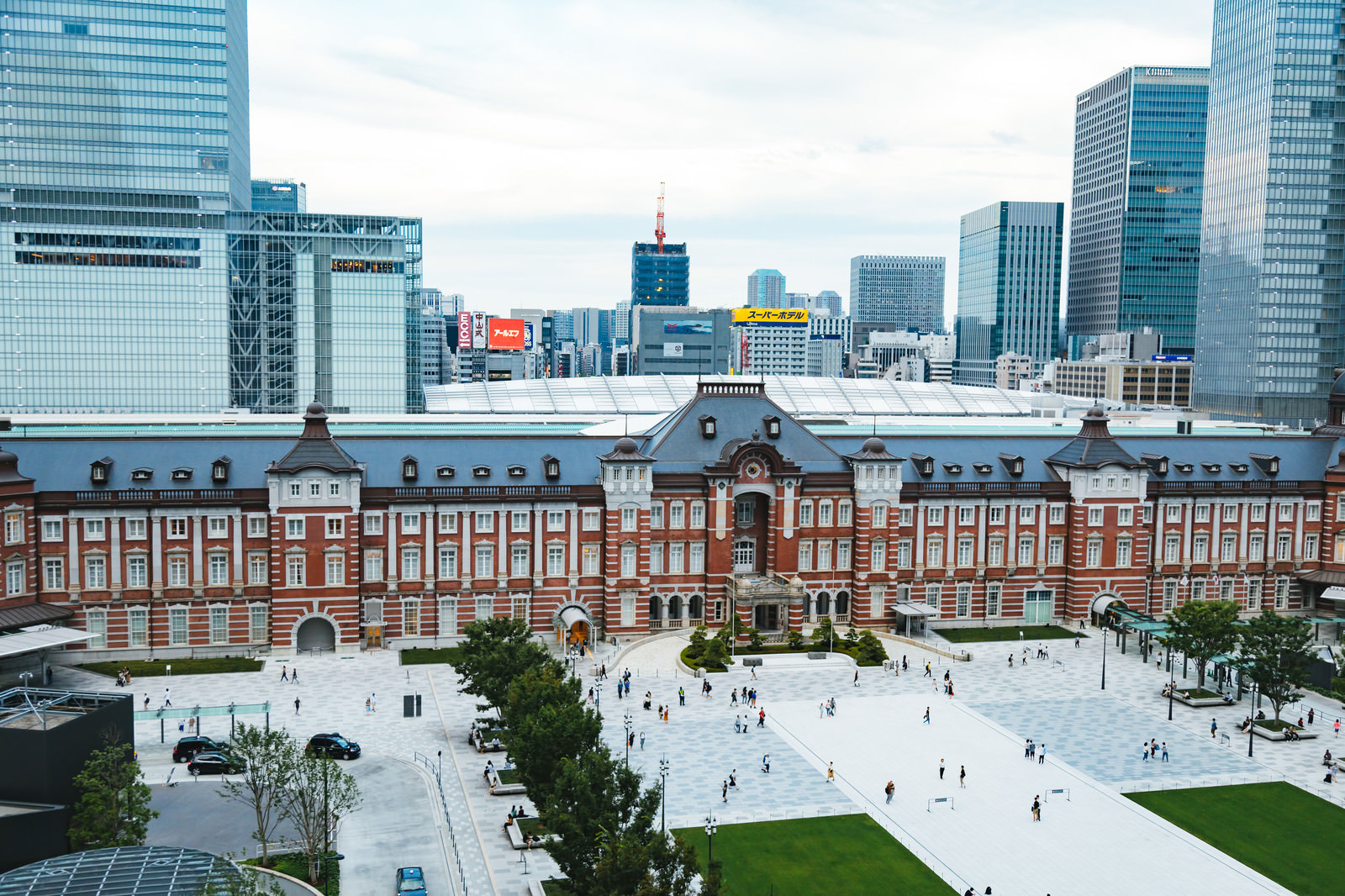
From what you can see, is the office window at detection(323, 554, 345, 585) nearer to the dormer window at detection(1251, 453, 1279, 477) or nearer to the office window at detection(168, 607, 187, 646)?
the office window at detection(168, 607, 187, 646)

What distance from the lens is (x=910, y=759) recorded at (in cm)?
7456

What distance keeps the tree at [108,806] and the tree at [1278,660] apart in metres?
69.3

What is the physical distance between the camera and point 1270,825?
6525cm

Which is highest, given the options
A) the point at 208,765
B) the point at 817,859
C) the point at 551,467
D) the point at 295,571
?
the point at 551,467

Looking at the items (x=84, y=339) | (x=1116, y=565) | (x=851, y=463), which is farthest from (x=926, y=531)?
(x=84, y=339)

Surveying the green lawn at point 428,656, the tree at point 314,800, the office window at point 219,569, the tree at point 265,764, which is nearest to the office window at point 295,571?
the office window at point 219,569

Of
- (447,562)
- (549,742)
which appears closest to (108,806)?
(549,742)

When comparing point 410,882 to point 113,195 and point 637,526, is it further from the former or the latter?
point 113,195

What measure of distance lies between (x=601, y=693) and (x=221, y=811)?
30.0 meters

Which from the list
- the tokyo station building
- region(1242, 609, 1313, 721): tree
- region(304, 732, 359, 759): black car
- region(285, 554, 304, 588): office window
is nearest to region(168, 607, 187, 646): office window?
the tokyo station building

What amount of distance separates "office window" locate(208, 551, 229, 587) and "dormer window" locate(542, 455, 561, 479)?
1045 inches

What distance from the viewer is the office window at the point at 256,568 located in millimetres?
95562

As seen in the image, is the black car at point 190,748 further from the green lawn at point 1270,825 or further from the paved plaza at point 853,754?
the green lawn at point 1270,825

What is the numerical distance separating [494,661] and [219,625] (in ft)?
109
